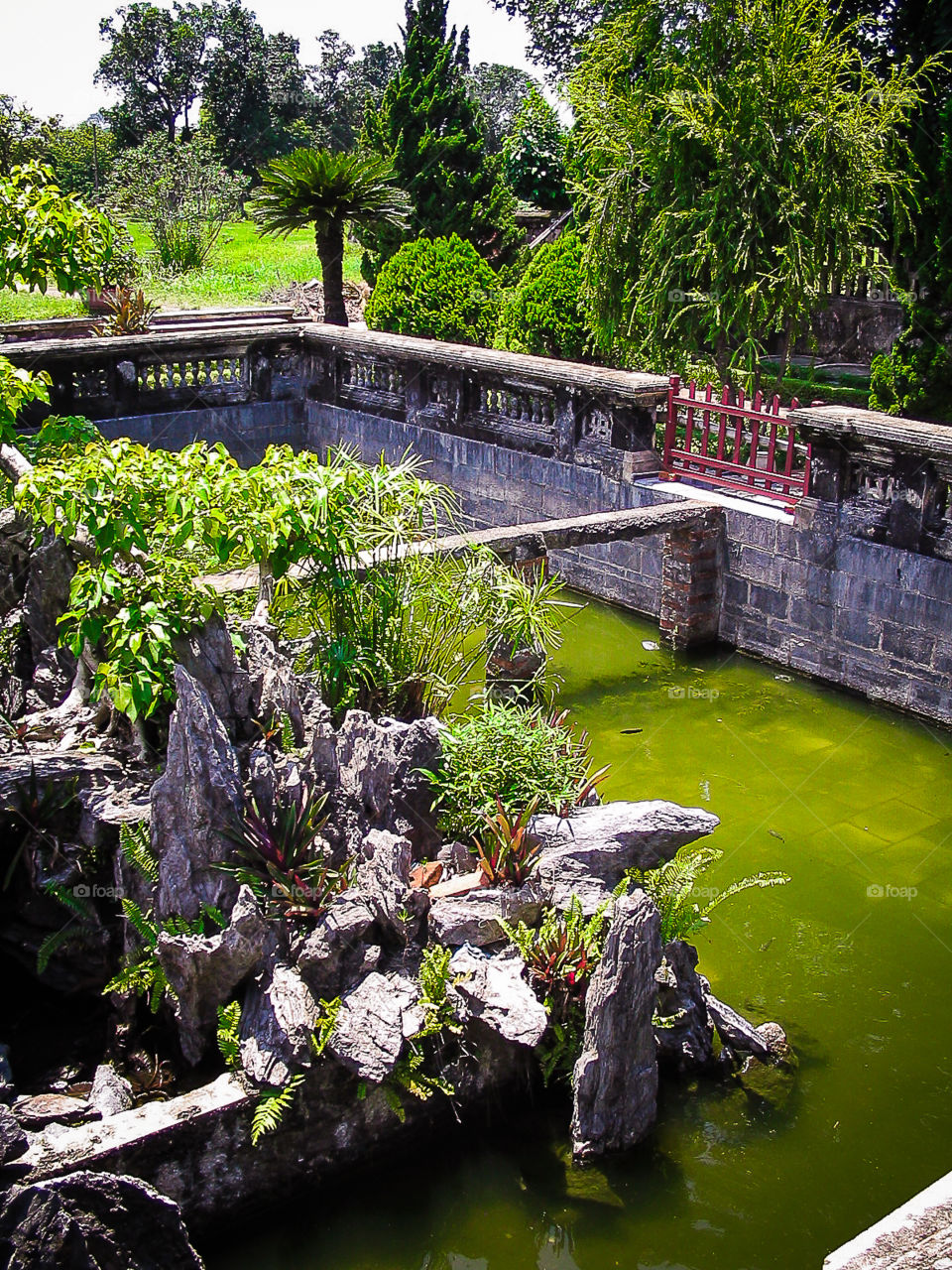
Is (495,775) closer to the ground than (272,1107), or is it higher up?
higher up

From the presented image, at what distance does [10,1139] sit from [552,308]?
11440mm

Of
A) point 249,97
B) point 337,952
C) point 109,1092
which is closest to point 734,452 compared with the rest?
point 337,952

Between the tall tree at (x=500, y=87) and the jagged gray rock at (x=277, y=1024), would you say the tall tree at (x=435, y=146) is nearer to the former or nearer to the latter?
the jagged gray rock at (x=277, y=1024)

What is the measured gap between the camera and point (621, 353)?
47.7 ft

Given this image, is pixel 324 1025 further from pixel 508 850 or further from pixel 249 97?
pixel 249 97

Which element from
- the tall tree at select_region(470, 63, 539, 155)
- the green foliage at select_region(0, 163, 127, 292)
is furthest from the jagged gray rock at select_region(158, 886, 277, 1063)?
the tall tree at select_region(470, 63, 539, 155)

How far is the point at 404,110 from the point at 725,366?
33.0 ft

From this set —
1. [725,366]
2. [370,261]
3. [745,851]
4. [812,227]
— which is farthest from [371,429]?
[370,261]

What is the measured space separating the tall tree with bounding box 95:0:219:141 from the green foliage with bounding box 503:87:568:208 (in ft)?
78.6

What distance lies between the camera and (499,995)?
4.91 m

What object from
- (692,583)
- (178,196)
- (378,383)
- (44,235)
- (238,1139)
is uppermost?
(178,196)

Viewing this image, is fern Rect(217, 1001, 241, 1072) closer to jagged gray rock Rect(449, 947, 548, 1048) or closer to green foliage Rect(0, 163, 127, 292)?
jagged gray rock Rect(449, 947, 548, 1048)

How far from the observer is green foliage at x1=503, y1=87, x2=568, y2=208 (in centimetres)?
2338

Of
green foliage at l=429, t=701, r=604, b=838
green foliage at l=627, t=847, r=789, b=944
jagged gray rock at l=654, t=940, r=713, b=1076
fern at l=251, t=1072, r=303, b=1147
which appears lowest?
jagged gray rock at l=654, t=940, r=713, b=1076
